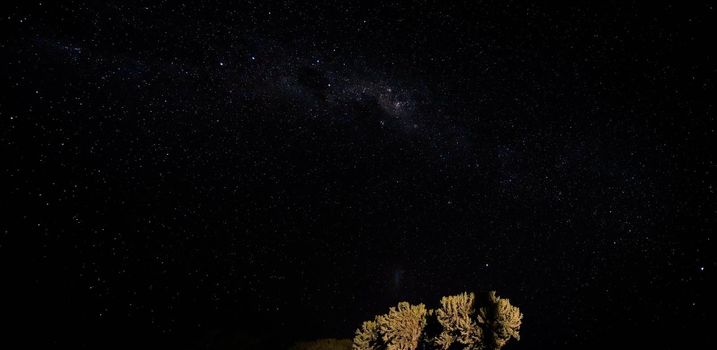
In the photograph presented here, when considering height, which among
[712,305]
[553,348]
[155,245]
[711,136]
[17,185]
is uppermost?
[711,136]

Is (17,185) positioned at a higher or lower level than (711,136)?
lower

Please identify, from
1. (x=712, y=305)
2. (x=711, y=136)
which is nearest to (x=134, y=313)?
(x=711, y=136)

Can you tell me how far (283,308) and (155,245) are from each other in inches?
370

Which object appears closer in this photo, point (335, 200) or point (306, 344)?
point (306, 344)

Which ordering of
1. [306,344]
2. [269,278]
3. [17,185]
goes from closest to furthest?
1. [306,344]
2. [17,185]
3. [269,278]

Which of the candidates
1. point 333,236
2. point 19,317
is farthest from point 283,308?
point 19,317

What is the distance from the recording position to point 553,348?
86.8 feet

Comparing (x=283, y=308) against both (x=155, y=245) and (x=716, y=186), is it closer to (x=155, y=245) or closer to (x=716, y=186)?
(x=155, y=245)

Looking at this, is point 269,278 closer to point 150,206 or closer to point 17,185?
point 150,206

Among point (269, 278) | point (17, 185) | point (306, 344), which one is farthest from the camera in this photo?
point (269, 278)

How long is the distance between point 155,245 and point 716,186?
104ft

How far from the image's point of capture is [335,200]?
23.0 m

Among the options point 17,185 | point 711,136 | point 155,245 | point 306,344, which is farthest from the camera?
point 155,245

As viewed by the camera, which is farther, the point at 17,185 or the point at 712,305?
the point at 712,305
